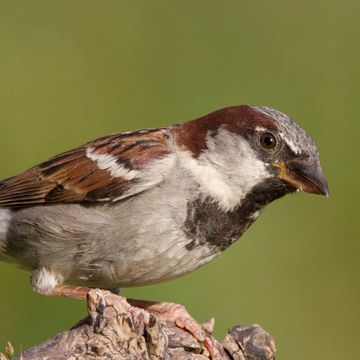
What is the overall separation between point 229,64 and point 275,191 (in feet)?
10.8

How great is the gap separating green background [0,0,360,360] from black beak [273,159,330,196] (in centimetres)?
188

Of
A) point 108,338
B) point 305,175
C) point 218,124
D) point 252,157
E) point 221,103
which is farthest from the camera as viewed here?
point 221,103

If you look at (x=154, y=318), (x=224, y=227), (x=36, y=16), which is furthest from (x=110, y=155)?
(x=36, y=16)

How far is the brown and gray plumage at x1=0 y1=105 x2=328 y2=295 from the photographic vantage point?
16.5 ft

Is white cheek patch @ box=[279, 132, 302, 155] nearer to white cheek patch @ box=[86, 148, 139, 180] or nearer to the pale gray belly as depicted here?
the pale gray belly

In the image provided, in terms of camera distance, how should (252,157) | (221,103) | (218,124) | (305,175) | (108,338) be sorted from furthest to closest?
1. (221,103)
2. (218,124)
3. (252,157)
4. (305,175)
5. (108,338)

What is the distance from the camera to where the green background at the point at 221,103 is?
691cm

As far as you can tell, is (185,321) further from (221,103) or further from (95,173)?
(221,103)

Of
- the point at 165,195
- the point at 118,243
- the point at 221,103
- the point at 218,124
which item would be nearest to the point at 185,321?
the point at 118,243

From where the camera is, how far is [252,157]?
5.10 m

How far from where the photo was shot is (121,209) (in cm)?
513

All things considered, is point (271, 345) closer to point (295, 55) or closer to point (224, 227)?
point (224, 227)

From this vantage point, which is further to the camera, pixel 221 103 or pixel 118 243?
pixel 221 103

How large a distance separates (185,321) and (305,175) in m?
0.81
